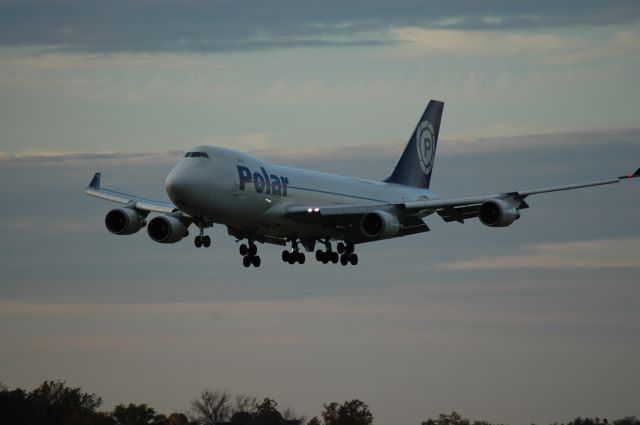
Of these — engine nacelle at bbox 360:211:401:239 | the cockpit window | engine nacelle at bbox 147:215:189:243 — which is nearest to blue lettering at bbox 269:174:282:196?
the cockpit window

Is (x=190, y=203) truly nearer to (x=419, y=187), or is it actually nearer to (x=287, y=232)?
(x=287, y=232)

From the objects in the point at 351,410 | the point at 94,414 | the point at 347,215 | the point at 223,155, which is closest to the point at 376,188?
the point at 347,215

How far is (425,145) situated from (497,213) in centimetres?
2196

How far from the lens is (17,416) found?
11325cm

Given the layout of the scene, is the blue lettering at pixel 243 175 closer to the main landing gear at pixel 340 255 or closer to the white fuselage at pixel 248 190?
the white fuselage at pixel 248 190

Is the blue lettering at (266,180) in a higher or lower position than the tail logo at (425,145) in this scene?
lower

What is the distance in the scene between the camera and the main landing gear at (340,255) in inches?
3750

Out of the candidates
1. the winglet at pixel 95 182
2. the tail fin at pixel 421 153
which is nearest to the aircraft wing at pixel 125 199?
the winglet at pixel 95 182

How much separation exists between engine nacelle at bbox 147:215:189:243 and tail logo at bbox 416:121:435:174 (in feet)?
69.9

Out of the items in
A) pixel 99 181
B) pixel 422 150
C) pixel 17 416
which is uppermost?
pixel 422 150

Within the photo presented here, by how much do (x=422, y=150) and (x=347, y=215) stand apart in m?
18.7

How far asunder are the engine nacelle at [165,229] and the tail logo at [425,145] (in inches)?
839

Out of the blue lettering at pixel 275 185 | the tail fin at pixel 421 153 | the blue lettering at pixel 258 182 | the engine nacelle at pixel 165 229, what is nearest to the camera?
the blue lettering at pixel 258 182

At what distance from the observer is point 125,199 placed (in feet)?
317
